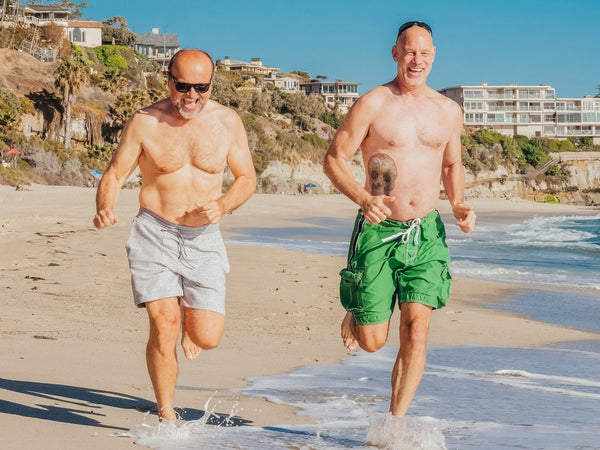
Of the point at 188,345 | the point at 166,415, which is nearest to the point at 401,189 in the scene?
the point at 188,345

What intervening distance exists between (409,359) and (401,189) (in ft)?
3.10

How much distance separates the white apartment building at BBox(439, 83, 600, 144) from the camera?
5212 inches

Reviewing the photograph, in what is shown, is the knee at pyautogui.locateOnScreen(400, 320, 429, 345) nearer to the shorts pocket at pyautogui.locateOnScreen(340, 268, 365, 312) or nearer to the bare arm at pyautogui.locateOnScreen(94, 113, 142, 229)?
the shorts pocket at pyautogui.locateOnScreen(340, 268, 365, 312)

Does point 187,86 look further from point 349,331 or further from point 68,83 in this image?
point 68,83

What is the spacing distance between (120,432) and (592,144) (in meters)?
135

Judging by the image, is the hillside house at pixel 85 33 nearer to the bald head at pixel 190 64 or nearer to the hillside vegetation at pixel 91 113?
the hillside vegetation at pixel 91 113

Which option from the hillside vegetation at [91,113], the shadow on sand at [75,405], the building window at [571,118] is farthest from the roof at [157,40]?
the shadow on sand at [75,405]

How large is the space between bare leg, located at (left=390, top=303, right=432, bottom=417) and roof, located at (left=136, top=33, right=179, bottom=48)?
116760 millimetres

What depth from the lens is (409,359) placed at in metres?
5.00

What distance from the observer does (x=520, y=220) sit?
143 ft

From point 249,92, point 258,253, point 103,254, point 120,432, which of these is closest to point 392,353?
point 120,432

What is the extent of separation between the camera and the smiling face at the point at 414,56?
5215mm

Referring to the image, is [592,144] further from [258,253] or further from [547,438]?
[547,438]

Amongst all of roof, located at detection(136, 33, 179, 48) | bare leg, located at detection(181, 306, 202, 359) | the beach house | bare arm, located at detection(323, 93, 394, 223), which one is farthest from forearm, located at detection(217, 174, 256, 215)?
the beach house
